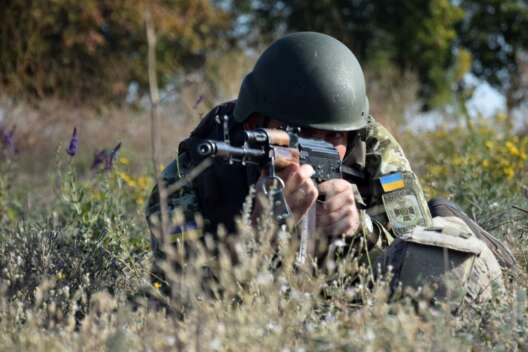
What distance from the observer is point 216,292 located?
2.48m

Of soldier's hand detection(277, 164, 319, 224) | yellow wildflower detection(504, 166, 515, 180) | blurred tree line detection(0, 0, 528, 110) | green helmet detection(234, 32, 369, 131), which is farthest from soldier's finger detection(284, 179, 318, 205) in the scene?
blurred tree line detection(0, 0, 528, 110)

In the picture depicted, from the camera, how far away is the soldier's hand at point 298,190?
112 inches

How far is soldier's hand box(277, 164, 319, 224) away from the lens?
9.35 feet

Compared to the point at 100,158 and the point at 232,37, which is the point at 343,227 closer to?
the point at 100,158

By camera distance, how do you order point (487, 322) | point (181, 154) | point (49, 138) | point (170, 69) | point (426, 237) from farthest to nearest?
point (170, 69)
point (49, 138)
point (181, 154)
point (426, 237)
point (487, 322)

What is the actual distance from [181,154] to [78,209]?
0.62 metres

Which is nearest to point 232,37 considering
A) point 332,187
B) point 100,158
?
point 100,158

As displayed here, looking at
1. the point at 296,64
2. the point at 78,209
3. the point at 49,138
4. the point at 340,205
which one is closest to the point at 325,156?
the point at 340,205

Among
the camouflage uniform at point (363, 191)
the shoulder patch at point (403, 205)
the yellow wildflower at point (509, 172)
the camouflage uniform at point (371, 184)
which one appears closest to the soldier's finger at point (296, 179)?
the camouflage uniform at point (363, 191)

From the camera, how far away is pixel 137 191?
5051 millimetres

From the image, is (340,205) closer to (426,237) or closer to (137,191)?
(426,237)

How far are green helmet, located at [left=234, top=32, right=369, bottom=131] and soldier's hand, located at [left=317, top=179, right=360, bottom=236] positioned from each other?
0.38 meters

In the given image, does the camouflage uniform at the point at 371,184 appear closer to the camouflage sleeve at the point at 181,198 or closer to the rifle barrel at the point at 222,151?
the camouflage sleeve at the point at 181,198

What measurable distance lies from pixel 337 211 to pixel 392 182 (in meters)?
0.57
